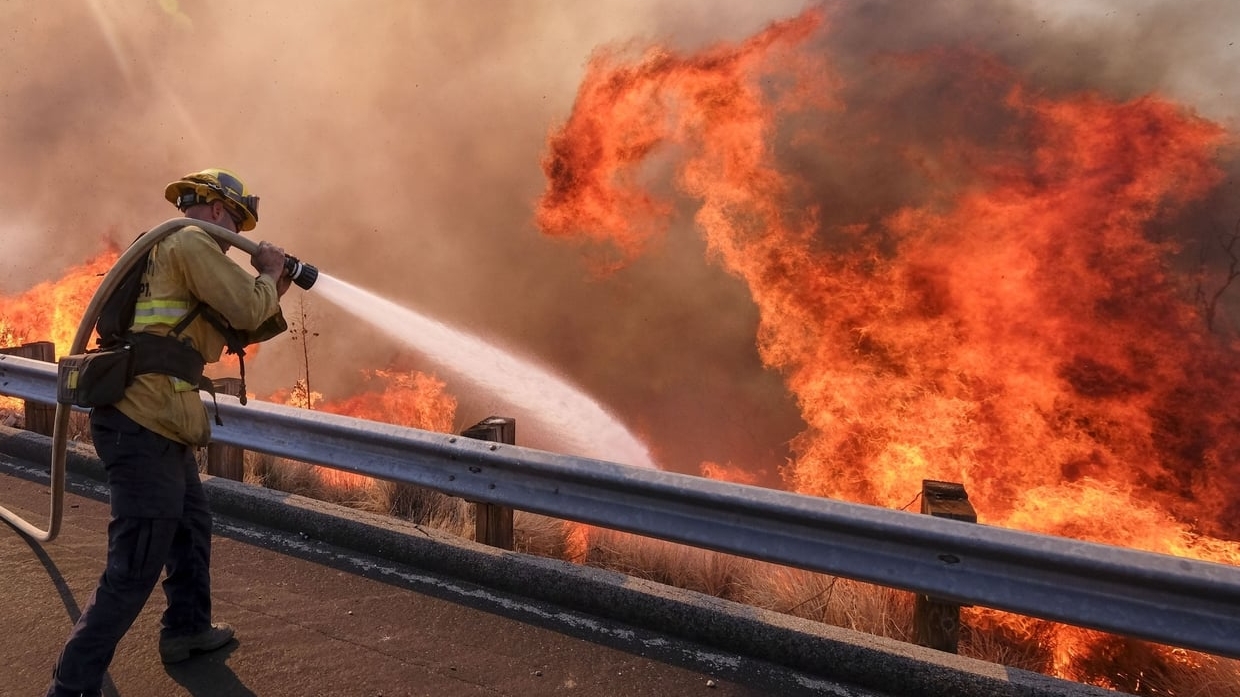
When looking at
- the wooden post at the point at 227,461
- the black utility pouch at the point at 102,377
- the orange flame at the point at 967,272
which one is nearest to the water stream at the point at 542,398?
the wooden post at the point at 227,461

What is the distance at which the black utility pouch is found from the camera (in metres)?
2.37

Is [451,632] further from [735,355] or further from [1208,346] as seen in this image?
[735,355]

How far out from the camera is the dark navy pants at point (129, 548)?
2.27 metres

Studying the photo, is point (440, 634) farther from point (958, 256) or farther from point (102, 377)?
point (958, 256)

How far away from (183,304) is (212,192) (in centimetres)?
47

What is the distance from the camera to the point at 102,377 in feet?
7.81

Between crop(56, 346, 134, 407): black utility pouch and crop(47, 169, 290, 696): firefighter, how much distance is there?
38 millimetres

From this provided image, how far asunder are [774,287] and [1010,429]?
4067 mm

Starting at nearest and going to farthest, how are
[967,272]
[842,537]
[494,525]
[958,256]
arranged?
[842,537] → [494,525] → [967,272] → [958,256]

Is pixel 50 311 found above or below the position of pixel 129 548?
above

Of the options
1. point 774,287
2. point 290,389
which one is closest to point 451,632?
point 774,287

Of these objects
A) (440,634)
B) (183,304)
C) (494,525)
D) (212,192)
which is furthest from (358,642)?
(212,192)

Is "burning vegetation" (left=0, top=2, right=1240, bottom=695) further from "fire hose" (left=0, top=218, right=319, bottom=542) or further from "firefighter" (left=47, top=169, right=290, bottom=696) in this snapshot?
"firefighter" (left=47, top=169, right=290, bottom=696)

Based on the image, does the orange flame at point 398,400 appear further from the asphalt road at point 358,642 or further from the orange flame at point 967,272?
the asphalt road at point 358,642
